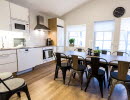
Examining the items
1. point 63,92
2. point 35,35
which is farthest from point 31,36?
point 63,92

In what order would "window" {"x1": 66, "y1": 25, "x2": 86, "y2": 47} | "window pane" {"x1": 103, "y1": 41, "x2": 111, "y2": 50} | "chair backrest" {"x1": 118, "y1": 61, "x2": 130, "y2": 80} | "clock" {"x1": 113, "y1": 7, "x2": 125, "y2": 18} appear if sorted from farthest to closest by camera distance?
1. "window" {"x1": 66, "y1": 25, "x2": 86, "y2": 47}
2. "window pane" {"x1": 103, "y1": 41, "x2": 111, "y2": 50}
3. "clock" {"x1": 113, "y1": 7, "x2": 125, "y2": 18}
4. "chair backrest" {"x1": 118, "y1": 61, "x2": 130, "y2": 80}

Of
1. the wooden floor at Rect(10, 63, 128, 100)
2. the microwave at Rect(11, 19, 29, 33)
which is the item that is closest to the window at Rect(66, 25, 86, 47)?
the microwave at Rect(11, 19, 29, 33)

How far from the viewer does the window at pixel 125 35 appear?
399cm

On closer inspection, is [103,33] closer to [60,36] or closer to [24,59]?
[60,36]

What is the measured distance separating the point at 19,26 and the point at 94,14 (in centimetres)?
343

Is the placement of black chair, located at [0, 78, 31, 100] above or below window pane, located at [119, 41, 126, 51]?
below

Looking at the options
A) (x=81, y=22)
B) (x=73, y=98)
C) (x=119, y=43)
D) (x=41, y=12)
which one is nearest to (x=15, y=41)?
(x=41, y=12)

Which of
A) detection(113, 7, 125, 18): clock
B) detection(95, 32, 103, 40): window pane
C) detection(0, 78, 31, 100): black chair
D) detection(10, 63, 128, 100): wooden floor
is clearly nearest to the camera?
detection(0, 78, 31, 100): black chair

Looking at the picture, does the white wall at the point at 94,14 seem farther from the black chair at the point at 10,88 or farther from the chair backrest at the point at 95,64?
the black chair at the point at 10,88

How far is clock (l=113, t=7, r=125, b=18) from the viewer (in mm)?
3926

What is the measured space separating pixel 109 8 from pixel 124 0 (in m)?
0.60

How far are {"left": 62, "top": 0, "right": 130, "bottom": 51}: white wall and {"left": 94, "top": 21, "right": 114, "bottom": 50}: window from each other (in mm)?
192

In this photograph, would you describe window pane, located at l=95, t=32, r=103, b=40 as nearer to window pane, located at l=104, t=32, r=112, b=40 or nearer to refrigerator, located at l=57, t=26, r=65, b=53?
window pane, located at l=104, t=32, r=112, b=40

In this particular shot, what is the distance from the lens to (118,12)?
4004 millimetres
